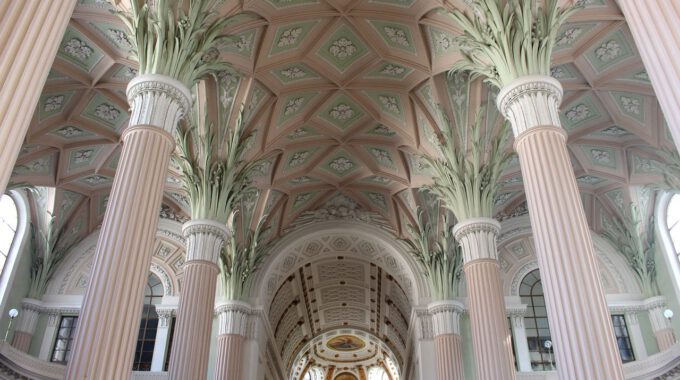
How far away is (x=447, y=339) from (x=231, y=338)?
634cm

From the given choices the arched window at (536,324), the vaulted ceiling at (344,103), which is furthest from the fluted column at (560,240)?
the arched window at (536,324)

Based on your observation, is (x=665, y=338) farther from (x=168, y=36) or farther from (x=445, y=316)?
(x=168, y=36)

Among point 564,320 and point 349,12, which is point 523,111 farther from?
point 349,12

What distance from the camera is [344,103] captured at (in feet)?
61.0

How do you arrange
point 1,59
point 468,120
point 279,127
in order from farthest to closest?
1. point 279,127
2. point 468,120
3. point 1,59

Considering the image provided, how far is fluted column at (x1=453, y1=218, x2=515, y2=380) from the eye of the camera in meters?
12.2

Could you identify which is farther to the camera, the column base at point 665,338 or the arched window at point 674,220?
the arched window at point 674,220

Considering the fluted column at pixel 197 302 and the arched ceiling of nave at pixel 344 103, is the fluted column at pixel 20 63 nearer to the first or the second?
the fluted column at pixel 197 302

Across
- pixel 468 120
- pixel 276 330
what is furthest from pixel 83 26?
pixel 276 330

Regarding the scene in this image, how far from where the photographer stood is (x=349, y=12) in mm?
15359

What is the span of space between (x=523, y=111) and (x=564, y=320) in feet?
12.2

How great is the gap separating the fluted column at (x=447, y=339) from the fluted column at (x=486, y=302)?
4.39m

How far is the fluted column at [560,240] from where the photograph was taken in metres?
7.77

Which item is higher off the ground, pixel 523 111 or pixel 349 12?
pixel 349 12
